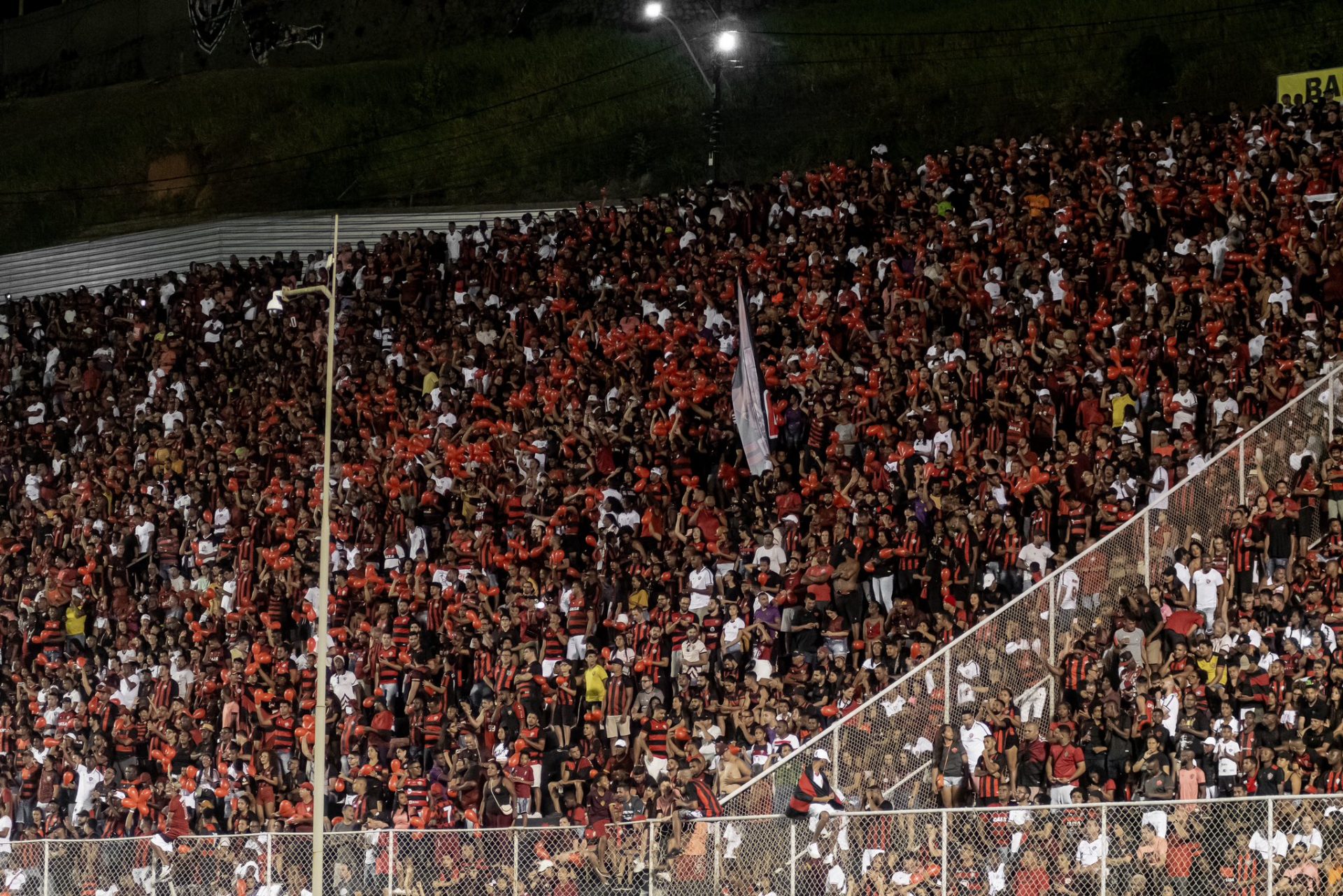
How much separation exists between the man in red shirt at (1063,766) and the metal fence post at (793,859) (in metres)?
2.19

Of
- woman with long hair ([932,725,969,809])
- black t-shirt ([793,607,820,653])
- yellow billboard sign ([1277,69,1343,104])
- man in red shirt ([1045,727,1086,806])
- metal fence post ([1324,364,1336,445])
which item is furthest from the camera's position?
yellow billboard sign ([1277,69,1343,104])

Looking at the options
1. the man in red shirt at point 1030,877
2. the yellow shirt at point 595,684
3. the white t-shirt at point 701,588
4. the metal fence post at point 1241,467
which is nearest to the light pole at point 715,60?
the white t-shirt at point 701,588

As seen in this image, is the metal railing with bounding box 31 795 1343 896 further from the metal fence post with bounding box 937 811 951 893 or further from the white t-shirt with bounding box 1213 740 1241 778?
the white t-shirt with bounding box 1213 740 1241 778

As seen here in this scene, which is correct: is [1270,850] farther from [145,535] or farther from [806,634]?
[145,535]

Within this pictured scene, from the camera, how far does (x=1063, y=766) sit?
16672mm

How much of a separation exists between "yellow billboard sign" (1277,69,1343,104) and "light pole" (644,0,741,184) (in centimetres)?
1007

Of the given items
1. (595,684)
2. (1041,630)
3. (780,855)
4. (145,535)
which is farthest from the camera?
(145,535)

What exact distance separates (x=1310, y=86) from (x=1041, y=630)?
450 inches

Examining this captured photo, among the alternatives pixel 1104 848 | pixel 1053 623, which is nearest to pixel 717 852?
pixel 1104 848

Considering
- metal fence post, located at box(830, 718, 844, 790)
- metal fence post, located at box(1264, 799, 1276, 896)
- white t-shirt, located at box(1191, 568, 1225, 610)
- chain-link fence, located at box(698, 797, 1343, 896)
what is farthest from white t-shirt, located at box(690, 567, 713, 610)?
metal fence post, located at box(1264, 799, 1276, 896)

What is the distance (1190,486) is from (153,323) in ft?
65.8

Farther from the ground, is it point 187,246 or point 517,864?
point 187,246

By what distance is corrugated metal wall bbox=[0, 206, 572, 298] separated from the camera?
3494cm

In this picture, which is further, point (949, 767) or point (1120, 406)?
point (1120, 406)
